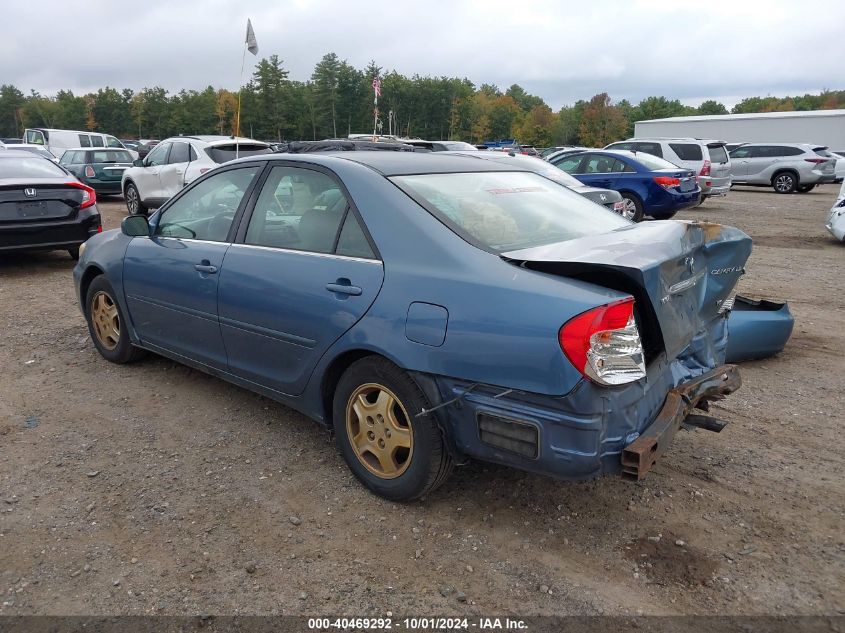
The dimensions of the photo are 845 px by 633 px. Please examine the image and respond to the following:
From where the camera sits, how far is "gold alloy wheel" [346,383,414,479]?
308cm

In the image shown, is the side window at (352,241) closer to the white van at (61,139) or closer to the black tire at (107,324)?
the black tire at (107,324)

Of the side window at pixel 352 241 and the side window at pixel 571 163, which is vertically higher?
the side window at pixel 571 163

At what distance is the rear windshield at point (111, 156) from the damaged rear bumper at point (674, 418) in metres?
17.7

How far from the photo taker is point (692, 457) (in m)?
3.73

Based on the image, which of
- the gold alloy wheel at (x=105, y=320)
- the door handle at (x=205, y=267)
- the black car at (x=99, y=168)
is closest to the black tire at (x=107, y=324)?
the gold alloy wheel at (x=105, y=320)

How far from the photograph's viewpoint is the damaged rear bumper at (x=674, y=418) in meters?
2.63

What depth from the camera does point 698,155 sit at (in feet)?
60.3

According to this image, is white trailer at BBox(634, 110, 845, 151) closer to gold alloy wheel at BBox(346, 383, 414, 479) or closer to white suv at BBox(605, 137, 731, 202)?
white suv at BBox(605, 137, 731, 202)

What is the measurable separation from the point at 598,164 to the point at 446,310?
41.3 feet

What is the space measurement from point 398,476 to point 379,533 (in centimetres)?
27

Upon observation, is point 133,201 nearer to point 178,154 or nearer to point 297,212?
point 178,154

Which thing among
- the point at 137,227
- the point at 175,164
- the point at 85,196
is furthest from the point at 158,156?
the point at 137,227

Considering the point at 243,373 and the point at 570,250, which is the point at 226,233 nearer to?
the point at 243,373

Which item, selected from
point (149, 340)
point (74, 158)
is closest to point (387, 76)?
point (74, 158)
